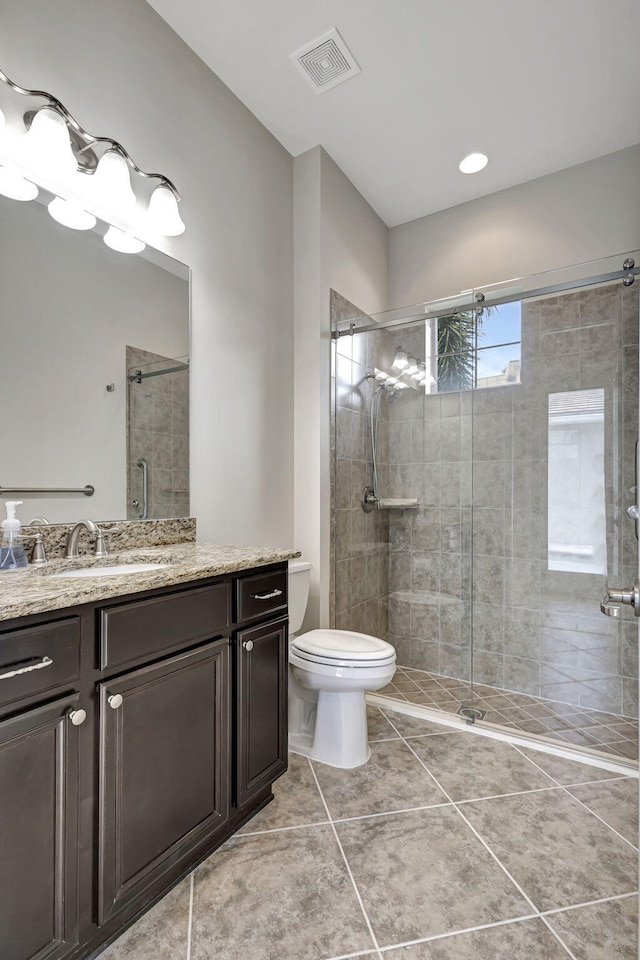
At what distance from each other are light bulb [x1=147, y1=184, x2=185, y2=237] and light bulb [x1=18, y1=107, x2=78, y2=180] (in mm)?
302

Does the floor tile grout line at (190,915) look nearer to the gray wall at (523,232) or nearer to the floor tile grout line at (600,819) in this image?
the floor tile grout line at (600,819)

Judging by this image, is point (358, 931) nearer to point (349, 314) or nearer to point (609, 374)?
point (609, 374)

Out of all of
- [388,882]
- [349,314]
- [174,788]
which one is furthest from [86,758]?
[349,314]

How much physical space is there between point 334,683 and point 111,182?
6.38ft

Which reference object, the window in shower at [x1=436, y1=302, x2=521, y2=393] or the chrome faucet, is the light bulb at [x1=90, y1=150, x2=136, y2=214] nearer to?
the chrome faucet

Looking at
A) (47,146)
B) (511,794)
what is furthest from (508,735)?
(47,146)

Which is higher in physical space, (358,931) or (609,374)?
(609,374)

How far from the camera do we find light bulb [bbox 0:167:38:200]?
1304mm

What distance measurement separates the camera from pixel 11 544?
1.25 m

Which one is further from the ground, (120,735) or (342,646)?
(120,735)

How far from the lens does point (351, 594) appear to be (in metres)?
2.58

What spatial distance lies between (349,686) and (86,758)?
1.07m

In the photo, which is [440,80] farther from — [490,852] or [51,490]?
[490,852]

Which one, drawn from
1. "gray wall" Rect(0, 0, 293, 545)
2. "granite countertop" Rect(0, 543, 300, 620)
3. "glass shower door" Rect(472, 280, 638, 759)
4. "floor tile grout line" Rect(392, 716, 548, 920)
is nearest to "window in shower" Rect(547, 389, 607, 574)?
"glass shower door" Rect(472, 280, 638, 759)
